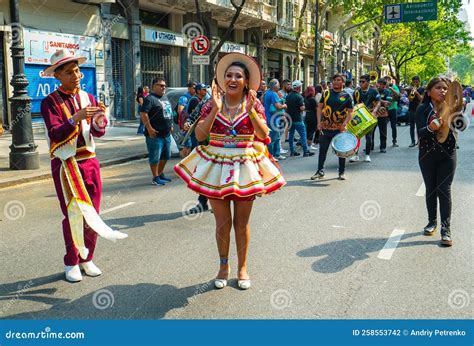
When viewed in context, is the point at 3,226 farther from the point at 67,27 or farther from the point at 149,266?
the point at 67,27

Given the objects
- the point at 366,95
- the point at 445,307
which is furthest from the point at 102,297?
the point at 366,95

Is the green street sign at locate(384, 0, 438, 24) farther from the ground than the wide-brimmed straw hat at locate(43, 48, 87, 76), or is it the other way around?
the green street sign at locate(384, 0, 438, 24)

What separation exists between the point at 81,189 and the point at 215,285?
135cm

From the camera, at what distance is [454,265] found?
4805mm

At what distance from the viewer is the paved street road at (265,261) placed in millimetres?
3865

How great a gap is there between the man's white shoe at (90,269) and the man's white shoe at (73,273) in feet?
0.32

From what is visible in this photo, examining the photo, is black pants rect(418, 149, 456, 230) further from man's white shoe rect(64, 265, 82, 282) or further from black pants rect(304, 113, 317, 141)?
black pants rect(304, 113, 317, 141)

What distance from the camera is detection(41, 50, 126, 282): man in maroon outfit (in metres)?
4.17

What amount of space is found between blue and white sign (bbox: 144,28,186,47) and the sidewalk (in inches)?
214

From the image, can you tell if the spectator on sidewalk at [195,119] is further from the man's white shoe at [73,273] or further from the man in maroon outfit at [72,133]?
the man's white shoe at [73,273]

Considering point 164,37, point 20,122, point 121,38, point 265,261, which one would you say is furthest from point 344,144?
point 164,37

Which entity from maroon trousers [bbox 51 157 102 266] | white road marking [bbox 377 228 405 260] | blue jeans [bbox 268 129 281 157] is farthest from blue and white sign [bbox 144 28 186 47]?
maroon trousers [bbox 51 157 102 266]

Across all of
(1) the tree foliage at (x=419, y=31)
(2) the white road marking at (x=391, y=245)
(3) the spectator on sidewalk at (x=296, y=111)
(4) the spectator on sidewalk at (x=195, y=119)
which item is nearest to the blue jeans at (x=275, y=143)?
(3) the spectator on sidewalk at (x=296, y=111)

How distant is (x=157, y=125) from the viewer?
8.94 metres
